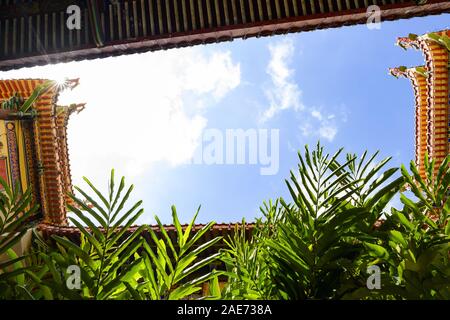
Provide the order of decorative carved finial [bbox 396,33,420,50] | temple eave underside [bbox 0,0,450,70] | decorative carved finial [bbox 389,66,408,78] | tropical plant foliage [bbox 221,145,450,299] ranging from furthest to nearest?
decorative carved finial [bbox 389,66,408,78] → decorative carved finial [bbox 396,33,420,50] → temple eave underside [bbox 0,0,450,70] → tropical plant foliage [bbox 221,145,450,299]

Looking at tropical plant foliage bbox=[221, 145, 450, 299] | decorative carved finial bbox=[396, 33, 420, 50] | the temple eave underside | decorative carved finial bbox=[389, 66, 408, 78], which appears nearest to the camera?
tropical plant foliage bbox=[221, 145, 450, 299]

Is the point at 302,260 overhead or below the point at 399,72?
below

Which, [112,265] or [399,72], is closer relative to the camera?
[112,265]

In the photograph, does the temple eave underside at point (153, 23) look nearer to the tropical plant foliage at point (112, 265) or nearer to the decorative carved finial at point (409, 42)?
the tropical plant foliage at point (112, 265)

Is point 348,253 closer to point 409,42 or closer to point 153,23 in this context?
point 153,23

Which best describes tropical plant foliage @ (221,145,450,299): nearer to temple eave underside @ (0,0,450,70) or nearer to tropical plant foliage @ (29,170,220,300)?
tropical plant foliage @ (29,170,220,300)

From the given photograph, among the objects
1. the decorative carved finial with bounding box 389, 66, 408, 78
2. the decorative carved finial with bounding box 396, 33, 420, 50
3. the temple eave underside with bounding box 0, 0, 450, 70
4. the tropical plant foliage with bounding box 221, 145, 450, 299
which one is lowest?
the tropical plant foliage with bounding box 221, 145, 450, 299

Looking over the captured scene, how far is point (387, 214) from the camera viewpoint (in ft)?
5.96

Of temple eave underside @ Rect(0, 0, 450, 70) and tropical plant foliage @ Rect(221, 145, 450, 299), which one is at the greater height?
temple eave underside @ Rect(0, 0, 450, 70)

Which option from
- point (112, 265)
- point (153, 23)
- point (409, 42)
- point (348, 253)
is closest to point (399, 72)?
point (409, 42)

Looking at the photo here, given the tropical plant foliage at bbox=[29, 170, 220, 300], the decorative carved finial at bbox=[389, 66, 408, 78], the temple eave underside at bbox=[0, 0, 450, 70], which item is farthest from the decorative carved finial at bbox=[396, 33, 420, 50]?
the tropical plant foliage at bbox=[29, 170, 220, 300]

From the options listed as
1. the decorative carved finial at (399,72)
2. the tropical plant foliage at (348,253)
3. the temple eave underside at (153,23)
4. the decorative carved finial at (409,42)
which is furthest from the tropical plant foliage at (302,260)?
the decorative carved finial at (399,72)

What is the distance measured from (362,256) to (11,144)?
764 centimetres

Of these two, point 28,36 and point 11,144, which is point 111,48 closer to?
point 28,36
